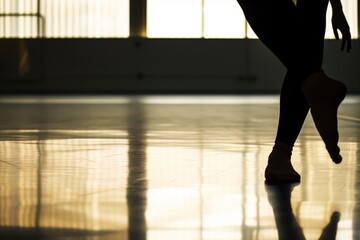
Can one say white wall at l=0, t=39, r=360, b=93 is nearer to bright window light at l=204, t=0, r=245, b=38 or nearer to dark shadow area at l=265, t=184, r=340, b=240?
bright window light at l=204, t=0, r=245, b=38

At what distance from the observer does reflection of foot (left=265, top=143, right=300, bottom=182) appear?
2352 mm

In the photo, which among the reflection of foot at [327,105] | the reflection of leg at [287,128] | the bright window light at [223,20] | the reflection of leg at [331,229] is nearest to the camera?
the reflection of leg at [331,229]

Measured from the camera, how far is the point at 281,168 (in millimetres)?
2373

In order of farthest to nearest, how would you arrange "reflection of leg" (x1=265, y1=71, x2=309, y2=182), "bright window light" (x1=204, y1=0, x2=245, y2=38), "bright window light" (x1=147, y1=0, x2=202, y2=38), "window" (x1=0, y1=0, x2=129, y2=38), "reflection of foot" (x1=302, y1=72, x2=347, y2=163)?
"bright window light" (x1=204, y1=0, x2=245, y2=38) → "bright window light" (x1=147, y1=0, x2=202, y2=38) → "window" (x1=0, y1=0, x2=129, y2=38) → "reflection of leg" (x1=265, y1=71, x2=309, y2=182) → "reflection of foot" (x1=302, y1=72, x2=347, y2=163)

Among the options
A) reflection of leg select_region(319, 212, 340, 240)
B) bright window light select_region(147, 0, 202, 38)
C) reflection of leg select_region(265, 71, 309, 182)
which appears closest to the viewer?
reflection of leg select_region(319, 212, 340, 240)

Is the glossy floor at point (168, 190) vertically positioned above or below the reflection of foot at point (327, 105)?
below

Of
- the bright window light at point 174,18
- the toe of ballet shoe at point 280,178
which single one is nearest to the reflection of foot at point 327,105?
the toe of ballet shoe at point 280,178

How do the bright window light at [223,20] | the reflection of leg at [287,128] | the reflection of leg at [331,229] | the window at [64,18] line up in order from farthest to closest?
the bright window light at [223,20] → the window at [64,18] → the reflection of leg at [287,128] → the reflection of leg at [331,229]

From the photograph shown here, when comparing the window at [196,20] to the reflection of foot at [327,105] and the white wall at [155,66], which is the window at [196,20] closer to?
the white wall at [155,66]

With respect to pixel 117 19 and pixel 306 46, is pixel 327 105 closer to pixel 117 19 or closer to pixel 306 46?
pixel 306 46

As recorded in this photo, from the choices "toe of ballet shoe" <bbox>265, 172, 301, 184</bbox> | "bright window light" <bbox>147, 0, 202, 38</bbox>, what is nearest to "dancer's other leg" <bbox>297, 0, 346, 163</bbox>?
"toe of ballet shoe" <bbox>265, 172, 301, 184</bbox>

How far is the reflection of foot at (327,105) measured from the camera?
6.74 feet

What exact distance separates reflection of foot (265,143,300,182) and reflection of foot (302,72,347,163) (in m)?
0.29

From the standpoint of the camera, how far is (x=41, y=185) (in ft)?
7.32
